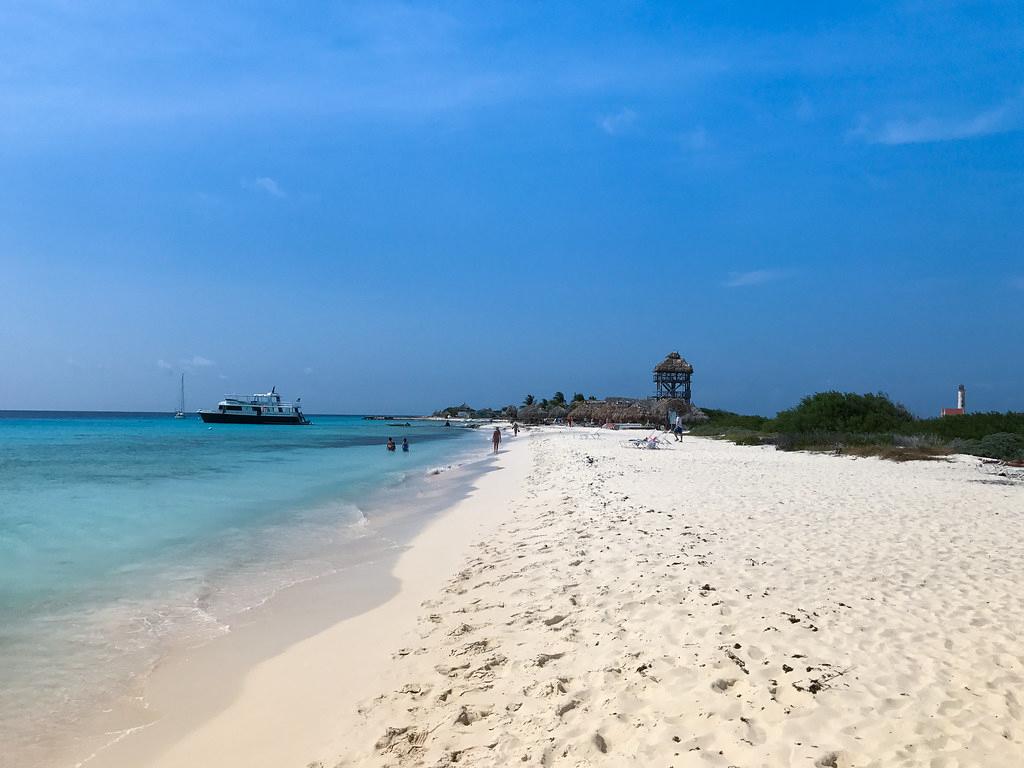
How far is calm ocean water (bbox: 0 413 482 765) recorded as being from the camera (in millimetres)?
4869

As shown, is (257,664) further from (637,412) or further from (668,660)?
(637,412)

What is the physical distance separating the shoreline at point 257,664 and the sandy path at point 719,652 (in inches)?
23.2

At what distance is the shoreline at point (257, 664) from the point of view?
364 centimetres

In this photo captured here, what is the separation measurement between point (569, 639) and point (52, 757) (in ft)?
10.6

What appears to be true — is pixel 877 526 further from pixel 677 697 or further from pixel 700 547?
pixel 677 697

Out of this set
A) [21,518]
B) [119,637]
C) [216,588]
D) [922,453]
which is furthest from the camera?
[922,453]

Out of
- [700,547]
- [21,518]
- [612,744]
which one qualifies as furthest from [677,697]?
[21,518]

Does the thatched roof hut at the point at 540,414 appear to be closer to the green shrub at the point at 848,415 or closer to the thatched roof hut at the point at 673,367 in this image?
the thatched roof hut at the point at 673,367

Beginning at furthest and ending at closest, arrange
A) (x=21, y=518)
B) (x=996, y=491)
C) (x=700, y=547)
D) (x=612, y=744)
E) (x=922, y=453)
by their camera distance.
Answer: (x=922, y=453) < (x=21, y=518) < (x=996, y=491) < (x=700, y=547) < (x=612, y=744)

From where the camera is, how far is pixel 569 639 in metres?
4.37

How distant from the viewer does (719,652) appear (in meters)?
3.93

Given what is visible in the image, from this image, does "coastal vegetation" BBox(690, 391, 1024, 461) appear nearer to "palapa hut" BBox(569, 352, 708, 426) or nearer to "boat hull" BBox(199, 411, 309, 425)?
"palapa hut" BBox(569, 352, 708, 426)

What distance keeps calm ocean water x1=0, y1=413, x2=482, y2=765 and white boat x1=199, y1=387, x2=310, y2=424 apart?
208 feet

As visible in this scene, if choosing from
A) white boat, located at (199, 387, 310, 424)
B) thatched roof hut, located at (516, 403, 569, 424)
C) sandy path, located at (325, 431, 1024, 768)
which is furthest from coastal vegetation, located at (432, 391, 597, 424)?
sandy path, located at (325, 431, 1024, 768)
